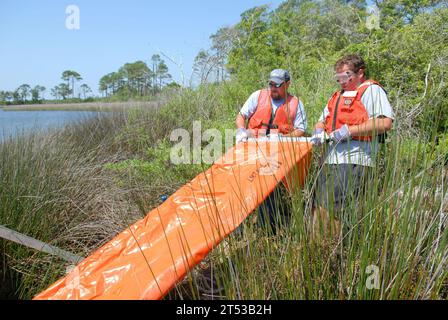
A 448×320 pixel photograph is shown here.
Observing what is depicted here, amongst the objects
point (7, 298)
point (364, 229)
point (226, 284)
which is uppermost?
point (364, 229)

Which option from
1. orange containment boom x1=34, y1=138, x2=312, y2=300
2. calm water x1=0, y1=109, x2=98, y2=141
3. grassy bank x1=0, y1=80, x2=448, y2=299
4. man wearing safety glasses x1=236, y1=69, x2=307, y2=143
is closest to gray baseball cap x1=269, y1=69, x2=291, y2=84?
man wearing safety glasses x1=236, y1=69, x2=307, y2=143

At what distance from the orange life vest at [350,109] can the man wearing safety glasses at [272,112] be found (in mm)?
489

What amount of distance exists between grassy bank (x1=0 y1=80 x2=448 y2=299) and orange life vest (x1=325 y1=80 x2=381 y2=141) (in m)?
0.40

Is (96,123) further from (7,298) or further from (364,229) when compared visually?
(364,229)

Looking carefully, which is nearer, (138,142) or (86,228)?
(86,228)

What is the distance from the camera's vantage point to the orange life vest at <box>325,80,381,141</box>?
290cm

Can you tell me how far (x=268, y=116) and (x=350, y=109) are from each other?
0.95m

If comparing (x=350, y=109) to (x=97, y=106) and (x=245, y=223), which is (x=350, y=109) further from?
(x=97, y=106)

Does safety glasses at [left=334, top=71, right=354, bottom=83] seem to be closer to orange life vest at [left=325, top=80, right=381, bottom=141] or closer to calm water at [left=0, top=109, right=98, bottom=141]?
orange life vest at [left=325, top=80, right=381, bottom=141]

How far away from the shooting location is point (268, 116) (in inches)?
146
